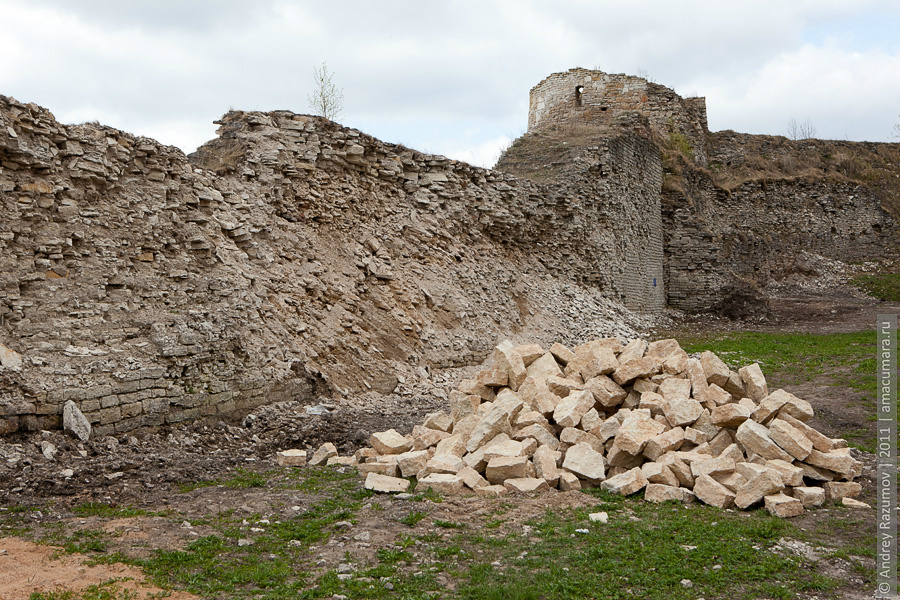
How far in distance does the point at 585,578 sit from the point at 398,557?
4.00ft

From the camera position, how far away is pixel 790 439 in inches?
235

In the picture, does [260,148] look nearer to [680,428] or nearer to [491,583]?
[680,428]

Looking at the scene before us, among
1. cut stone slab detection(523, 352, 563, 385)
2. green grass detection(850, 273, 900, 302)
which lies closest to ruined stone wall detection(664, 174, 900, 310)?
green grass detection(850, 273, 900, 302)

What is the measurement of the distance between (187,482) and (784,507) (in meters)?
5.13

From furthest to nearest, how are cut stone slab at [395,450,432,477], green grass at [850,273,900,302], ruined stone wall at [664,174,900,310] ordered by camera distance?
1. ruined stone wall at [664,174,900,310]
2. green grass at [850,273,900,302]
3. cut stone slab at [395,450,432,477]

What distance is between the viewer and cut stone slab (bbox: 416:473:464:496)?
6000 mm

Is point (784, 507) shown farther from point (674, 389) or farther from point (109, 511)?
point (109, 511)

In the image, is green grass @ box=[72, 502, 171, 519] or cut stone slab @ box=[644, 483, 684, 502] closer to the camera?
green grass @ box=[72, 502, 171, 519]

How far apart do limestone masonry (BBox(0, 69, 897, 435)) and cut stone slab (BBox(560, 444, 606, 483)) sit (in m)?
4.59

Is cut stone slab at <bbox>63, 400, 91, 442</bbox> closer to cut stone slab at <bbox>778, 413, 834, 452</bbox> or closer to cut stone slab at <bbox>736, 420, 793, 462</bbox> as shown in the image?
cut stone slab at <bbox>736, 420, 793, 462</bbox>

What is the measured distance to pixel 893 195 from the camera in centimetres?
2897

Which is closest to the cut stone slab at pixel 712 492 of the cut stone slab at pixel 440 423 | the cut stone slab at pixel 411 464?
the cut stone slab at pixel 411 464

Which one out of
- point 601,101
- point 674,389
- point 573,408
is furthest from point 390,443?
point 601,101

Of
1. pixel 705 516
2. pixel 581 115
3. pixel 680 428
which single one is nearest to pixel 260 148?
pixel 680 428
